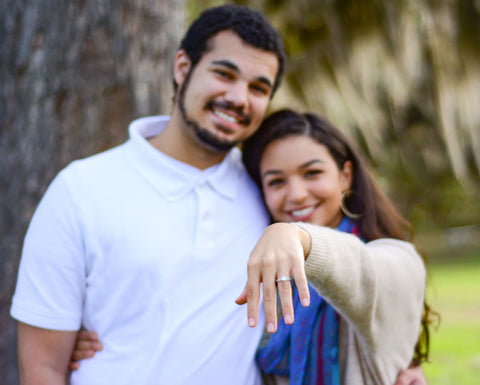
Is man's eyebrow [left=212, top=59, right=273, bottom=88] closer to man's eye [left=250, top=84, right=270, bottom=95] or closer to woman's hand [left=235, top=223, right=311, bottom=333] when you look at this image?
man's eye [left=250, top=84, right=270, bottom=95]

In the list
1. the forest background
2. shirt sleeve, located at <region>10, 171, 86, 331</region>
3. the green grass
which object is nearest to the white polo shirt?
shirt sleeve, located at <region>10, 171, 86, 331</region>

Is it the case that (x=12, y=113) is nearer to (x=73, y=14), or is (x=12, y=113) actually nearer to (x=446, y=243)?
(x=73, y=14)

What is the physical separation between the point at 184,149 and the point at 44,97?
0.80 metres

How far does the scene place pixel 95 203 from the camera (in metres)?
1.71

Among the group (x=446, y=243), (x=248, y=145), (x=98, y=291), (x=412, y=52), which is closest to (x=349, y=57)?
(x=412, y=52)

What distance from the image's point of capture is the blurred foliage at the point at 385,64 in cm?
446

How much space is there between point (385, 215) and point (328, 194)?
0.95ft

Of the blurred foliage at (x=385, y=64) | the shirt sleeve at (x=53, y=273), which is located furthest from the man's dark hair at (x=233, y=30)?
the blurred foliage at (x=385, y=64)

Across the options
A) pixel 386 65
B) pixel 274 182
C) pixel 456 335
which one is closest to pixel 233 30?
pixel 274 182

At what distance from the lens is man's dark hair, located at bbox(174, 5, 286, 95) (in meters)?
2.02

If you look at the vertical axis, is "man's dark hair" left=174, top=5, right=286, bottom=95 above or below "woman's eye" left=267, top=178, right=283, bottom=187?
above

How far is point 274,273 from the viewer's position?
1.17 metres

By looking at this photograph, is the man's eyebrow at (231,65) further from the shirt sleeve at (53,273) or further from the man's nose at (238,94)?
the shirt sleeve at (53,273)

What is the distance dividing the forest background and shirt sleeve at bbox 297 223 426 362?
4.61 feet
